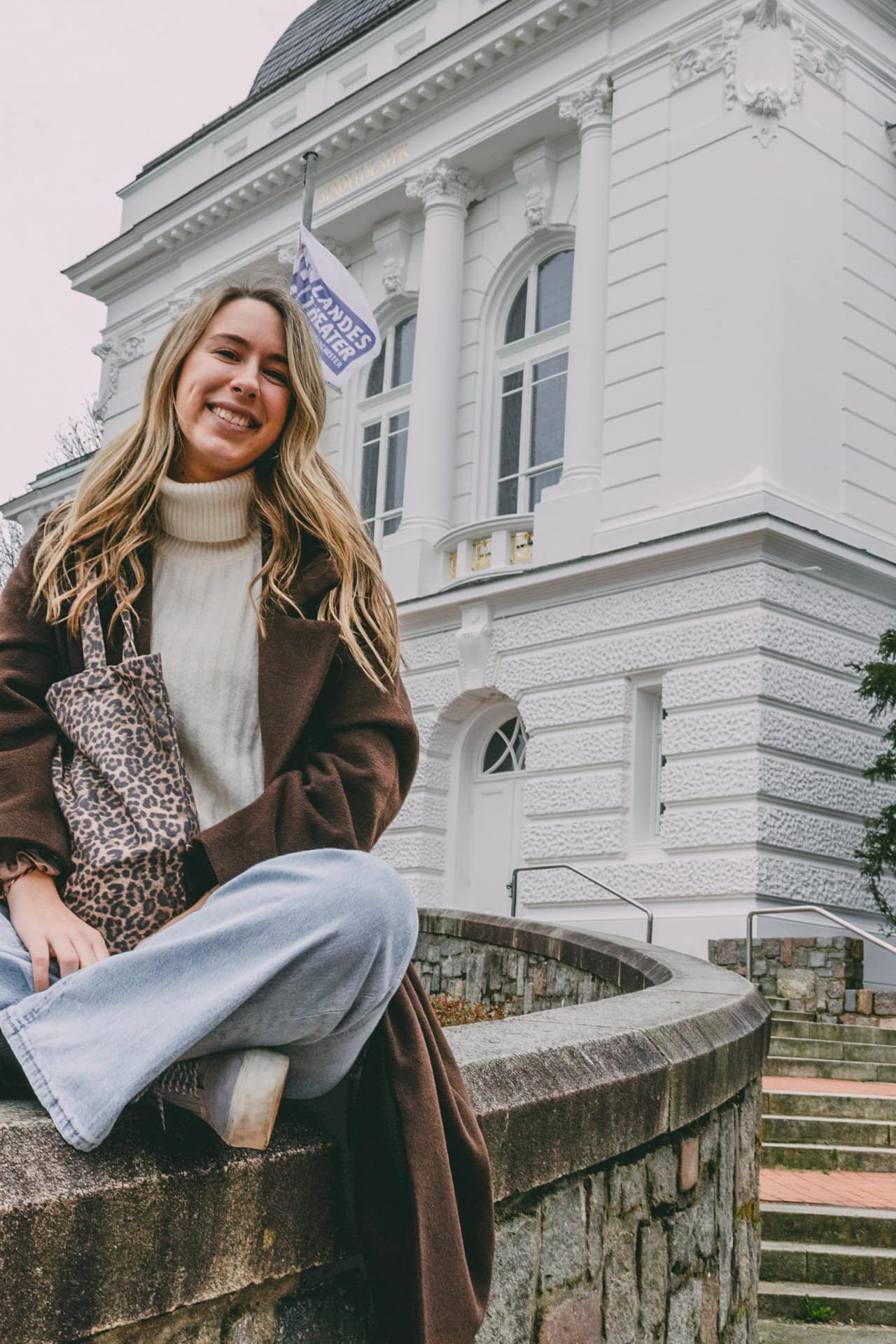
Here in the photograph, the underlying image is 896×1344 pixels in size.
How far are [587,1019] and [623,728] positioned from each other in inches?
454

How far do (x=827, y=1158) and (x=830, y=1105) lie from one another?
2.52 feet

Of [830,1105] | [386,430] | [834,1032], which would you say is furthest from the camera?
[386,430]

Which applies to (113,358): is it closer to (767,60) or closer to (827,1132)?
(767,60)

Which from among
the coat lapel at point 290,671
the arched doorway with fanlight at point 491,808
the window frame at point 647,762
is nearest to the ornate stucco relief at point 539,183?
the arched doorway with fanlight at point 491,808

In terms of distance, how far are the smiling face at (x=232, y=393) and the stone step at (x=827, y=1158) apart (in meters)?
5.50

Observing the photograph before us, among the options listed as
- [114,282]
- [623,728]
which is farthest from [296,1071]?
[114,282]

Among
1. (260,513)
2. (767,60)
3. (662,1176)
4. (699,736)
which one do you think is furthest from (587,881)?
(260,513)

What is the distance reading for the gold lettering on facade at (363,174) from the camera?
64.7 ft

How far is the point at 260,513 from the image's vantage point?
2.58 meters

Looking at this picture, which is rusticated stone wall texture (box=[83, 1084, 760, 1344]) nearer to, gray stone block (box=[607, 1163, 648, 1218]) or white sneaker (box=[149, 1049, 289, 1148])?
gray stone block (box=[607, 1163, 648, 1218])

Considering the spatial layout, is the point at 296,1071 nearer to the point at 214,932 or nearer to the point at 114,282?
the point at 214,932

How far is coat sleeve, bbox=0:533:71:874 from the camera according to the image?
2115mm

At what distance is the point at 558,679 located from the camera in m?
15.8

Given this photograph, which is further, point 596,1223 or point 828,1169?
point 828,1169
